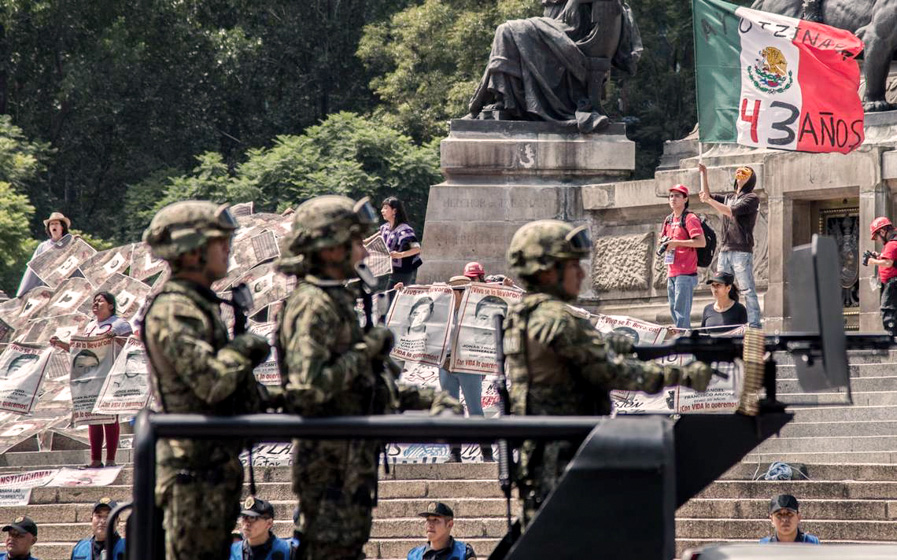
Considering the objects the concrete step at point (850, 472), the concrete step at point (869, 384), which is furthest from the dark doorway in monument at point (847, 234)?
the concrete step at point (850, 472)

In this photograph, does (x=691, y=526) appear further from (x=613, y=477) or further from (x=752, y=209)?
(x=613, y=477)

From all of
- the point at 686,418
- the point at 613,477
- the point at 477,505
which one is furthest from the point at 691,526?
the point at 613,477

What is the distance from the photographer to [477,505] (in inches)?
504

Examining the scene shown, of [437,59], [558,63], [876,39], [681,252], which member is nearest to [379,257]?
[681,252]

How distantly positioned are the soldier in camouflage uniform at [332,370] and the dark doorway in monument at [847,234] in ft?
40.8

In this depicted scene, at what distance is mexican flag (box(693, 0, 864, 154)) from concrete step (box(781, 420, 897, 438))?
130 inches

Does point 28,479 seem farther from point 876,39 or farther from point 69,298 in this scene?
point 876,39

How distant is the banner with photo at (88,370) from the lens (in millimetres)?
14445

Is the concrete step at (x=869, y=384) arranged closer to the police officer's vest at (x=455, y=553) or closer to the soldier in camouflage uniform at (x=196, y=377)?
the police officer's vest at (x=455, y=553)

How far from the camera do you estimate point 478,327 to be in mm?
14625

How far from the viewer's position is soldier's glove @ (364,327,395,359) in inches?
242

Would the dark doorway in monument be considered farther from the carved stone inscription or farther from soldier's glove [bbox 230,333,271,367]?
soldier's glove [bbox 230,333,271,367]

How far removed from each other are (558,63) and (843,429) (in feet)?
23.8

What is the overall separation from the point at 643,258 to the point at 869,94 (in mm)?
2901
